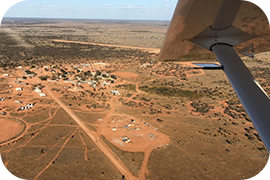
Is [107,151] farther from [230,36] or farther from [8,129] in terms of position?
[230,36]

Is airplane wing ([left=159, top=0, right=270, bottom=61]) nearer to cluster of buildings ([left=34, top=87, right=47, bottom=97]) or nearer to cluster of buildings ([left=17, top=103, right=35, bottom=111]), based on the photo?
cluster of buildings ([left=17, top=103, right=35, bottom=111])

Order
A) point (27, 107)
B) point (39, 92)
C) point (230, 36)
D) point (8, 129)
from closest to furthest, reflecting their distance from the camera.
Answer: point (230, 36)
point (8, 129)
point (27, 107)
point (39, 92)

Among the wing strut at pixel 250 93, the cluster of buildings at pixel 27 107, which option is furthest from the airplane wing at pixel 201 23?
the cluster of buildings at pixel 27 107

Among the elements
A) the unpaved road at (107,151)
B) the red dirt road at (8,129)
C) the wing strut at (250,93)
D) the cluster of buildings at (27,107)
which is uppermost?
the wing strut at (250,93)

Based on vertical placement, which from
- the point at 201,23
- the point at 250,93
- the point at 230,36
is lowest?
the point at 250,93

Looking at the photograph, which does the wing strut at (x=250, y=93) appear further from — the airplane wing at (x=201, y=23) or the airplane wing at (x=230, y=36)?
the airplane wing at (x=201, y=23)

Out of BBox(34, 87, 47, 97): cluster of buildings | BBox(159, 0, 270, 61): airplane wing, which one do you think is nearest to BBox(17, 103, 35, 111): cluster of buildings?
BBox(34, 87, 47, 97): cluster of buildings

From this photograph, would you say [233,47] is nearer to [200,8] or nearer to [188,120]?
[200,8]

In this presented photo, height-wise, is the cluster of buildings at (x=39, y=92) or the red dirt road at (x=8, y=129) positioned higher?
the cluster of buildings at (x=39, y=92)

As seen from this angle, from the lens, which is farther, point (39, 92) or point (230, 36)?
point (39, 92)

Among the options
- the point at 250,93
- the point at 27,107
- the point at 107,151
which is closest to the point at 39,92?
the point at 27,107
